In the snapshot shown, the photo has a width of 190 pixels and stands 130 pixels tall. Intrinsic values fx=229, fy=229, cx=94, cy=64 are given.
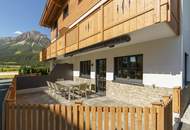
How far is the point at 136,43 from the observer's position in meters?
10.8

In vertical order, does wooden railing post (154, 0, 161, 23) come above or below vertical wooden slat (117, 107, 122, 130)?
above

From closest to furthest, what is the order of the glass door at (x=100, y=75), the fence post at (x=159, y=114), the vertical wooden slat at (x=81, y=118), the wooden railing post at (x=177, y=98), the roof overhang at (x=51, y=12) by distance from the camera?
the fence post at (x=159, y=114)
the vertical wooden slat at (x=81, y=118)
the wooden railing post at (x=177, y=98)
the glass door at (x=100, y=75)
the roof overhang at (x=51, y=12)

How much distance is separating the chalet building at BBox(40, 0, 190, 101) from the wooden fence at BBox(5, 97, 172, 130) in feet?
9.61

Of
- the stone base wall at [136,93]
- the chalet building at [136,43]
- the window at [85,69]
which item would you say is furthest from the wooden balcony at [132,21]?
the window at [85,69]

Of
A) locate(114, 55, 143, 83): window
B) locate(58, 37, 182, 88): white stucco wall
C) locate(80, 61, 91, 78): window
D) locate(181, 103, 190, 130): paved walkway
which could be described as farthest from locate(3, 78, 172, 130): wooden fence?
locate(80, 61, 91, 78): window

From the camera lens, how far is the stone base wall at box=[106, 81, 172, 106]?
30.6 feet

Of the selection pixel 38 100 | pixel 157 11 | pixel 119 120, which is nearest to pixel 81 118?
pixel 119 120

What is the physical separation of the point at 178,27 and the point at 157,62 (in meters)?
1.71

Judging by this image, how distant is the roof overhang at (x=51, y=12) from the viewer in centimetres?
2208

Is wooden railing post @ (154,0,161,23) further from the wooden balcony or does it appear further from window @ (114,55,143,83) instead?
window @ (114,55,143,83)

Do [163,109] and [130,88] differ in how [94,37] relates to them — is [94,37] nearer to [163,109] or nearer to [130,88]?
[130,88]

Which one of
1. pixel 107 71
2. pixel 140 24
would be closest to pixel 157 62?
pixel 140 24

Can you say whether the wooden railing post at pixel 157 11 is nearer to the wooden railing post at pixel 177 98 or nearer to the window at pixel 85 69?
the wooden railing post at pixel 177 98

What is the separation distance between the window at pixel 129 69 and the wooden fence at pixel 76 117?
19.2 ft
